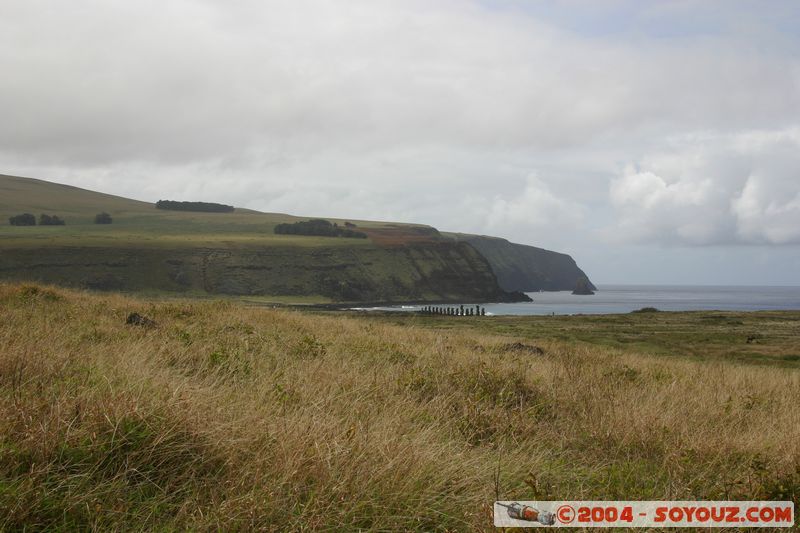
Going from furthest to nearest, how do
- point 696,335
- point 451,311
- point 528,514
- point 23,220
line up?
point 23,220 < point 451,311 < point 696,335 < point 528,514

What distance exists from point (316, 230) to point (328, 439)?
17615 cm

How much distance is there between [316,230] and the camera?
588 feet

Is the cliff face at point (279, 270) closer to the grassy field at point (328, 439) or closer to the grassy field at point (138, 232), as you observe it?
the grassy field at point (138, 232)

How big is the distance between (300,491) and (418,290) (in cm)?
15170

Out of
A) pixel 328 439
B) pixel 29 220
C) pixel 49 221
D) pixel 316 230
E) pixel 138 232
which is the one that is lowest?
pixel 328 439

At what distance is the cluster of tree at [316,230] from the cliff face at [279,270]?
18.0m

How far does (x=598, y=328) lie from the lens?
44188mm

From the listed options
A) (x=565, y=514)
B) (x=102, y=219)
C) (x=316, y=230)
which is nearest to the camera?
(x=565, y=514)

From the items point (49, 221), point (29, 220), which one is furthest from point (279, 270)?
point (29, 220)

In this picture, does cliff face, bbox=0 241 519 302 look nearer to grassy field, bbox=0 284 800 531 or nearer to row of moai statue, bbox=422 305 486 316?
row of moai statue, bbox=422 305 486 316

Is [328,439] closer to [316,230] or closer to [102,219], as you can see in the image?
[316,230]

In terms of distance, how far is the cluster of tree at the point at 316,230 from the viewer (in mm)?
178000

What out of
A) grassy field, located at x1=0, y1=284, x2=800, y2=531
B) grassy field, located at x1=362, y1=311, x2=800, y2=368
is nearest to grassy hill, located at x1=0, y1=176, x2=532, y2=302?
grassy field, located at x1=362, y1=311, x2=800, y2=368

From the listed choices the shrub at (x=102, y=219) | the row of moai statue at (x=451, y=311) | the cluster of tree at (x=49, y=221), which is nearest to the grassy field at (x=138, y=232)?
the shrub at (x=102, y=219)
